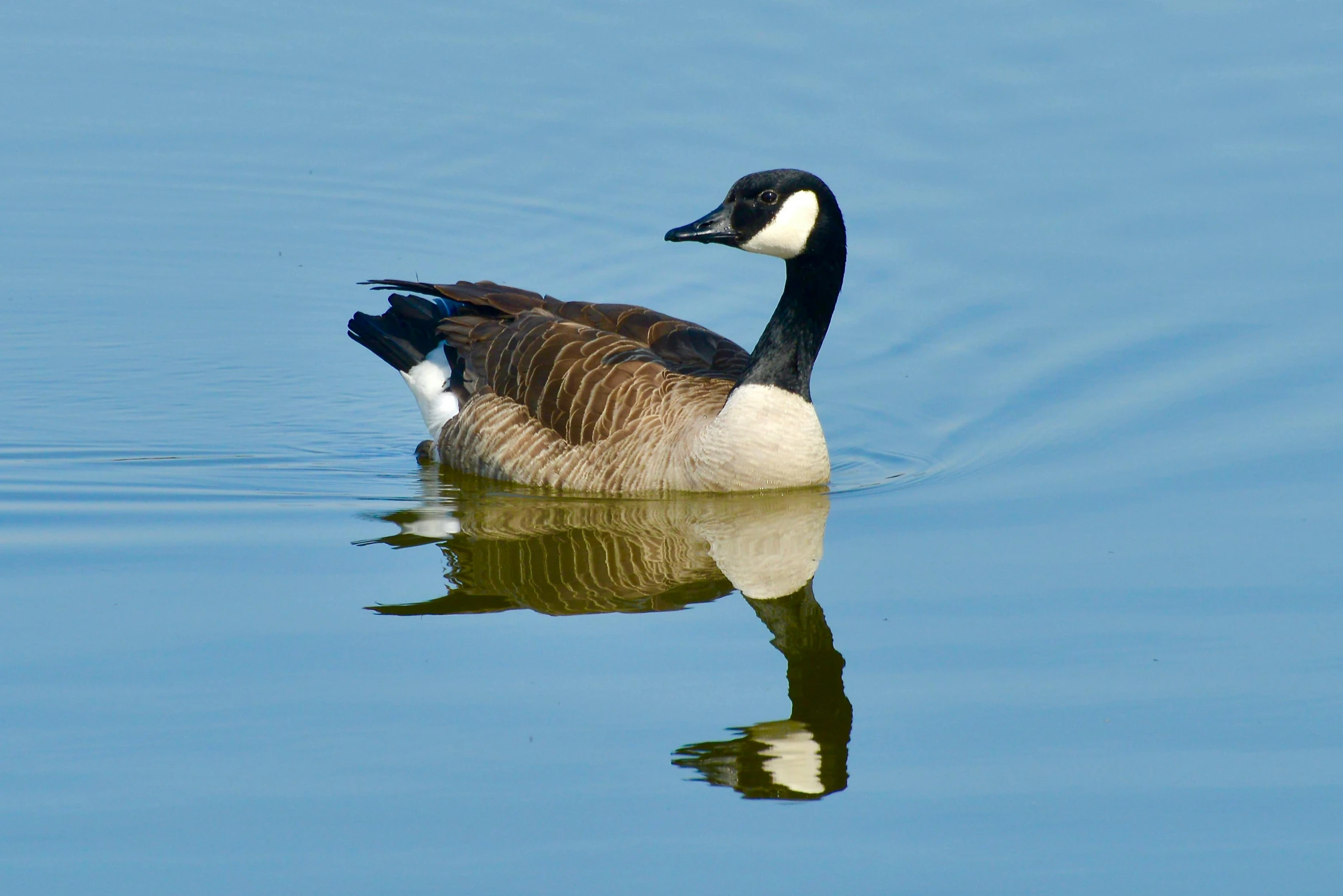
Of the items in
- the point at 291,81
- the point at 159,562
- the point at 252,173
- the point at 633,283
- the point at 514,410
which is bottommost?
the point at 159,562

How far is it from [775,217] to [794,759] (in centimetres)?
391

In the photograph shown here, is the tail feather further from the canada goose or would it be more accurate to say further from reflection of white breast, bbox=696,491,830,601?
reflection of white breast, bbox=696,491,830,601

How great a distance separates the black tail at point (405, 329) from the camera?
1155cm

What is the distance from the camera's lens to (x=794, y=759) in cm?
670

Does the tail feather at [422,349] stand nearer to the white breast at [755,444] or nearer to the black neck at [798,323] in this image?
the white breast at [755,444]

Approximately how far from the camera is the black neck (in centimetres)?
990

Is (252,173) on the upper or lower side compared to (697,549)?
upper

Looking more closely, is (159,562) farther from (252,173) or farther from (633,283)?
(252,173)

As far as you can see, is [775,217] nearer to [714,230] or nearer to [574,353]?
[714,230]

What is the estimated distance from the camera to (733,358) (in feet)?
35.3

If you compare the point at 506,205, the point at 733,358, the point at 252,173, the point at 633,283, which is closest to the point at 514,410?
the point at 733,358

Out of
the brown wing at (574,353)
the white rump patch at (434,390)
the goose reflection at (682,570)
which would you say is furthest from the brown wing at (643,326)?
the goose reflection at (682,570)

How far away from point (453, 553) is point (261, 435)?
259 cm

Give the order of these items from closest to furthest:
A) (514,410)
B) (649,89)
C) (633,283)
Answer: (514,410) → (633,283) → (649,89)
